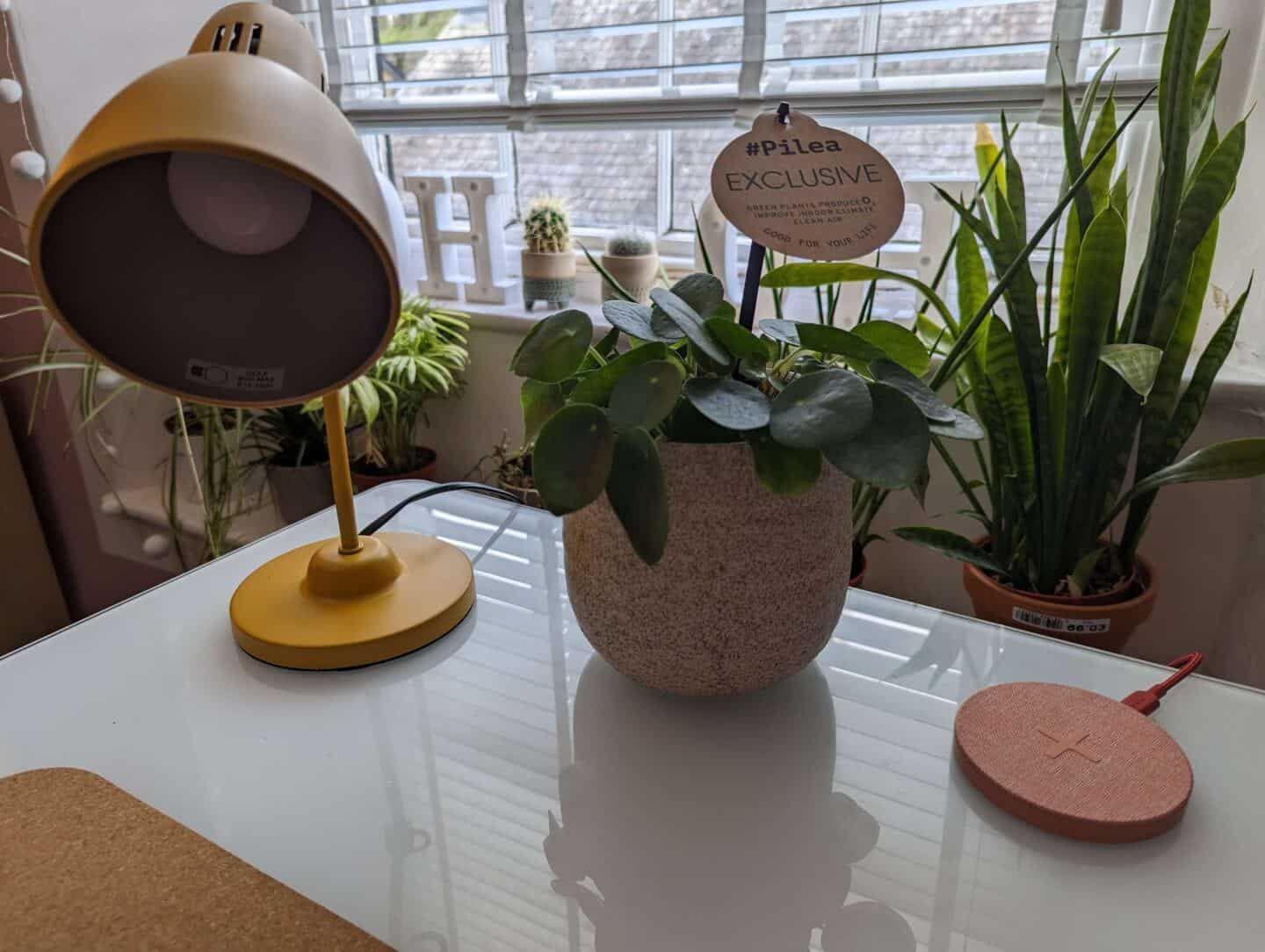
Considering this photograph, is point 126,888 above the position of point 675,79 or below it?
below

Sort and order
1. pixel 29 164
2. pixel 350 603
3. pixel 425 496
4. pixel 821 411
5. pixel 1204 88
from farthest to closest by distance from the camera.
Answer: pixel 29 164 → pixel 425 496 → pixel 1204 88 → pixel 350 603 → pixel 821 411

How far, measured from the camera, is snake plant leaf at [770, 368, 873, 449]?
425 millimetres

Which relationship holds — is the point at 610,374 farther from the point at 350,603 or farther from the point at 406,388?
the point at 406,388

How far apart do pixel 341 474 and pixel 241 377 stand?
0.14 metres

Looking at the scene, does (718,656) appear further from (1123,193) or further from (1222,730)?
(1123,193)

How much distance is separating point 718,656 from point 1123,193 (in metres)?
0.64

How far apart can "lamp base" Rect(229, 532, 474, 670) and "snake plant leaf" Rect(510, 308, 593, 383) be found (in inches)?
10.2

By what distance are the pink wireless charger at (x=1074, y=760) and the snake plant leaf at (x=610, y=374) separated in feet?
1.01

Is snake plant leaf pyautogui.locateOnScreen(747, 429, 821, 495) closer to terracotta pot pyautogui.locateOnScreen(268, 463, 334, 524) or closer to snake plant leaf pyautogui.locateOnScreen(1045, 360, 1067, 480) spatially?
snake plant leaf pyautogui.locateOnScreen(1045, 360, 1067, 480)

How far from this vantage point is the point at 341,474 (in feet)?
2.27

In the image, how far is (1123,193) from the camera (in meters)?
0.84

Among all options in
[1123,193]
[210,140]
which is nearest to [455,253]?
[1123,193]

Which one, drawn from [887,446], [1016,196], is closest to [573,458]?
[887,446]

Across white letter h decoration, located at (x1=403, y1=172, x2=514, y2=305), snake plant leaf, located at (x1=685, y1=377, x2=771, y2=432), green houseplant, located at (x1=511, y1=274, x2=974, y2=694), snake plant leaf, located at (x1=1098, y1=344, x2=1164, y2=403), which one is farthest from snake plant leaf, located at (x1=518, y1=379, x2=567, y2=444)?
white letter h decoration, located at (x1=403, y1=172, x2=514, y2=305)
